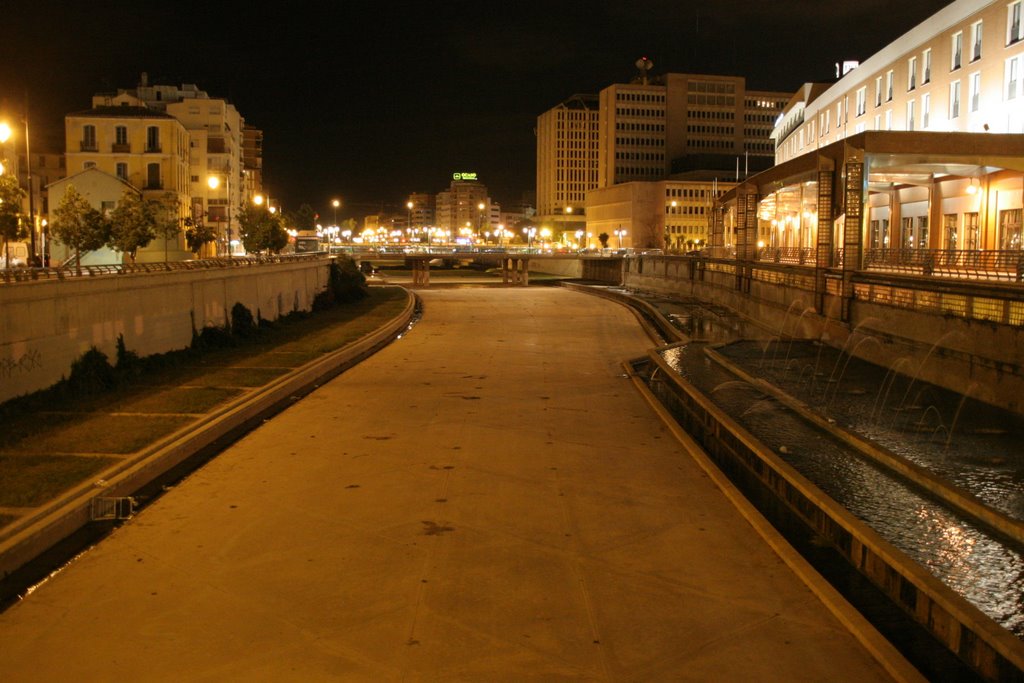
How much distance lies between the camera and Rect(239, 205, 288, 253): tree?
6494cm

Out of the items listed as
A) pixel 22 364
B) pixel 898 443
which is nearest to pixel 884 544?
pixel 898 443

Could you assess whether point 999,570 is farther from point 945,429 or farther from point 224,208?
point 224,208

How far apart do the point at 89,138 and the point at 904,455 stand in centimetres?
5929

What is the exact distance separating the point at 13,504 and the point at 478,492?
493 centimetres

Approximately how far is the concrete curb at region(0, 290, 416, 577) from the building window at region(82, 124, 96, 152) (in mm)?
46205

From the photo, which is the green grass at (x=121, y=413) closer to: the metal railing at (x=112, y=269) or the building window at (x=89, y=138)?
the metal railing at (x=112, y=269)

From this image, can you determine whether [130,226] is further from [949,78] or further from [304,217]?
[304,217]

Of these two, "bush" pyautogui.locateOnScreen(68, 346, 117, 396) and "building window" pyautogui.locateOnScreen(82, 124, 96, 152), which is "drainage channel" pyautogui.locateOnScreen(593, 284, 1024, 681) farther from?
"building window" pyautogui.locateOnScreen(82, 124, 96, 152)

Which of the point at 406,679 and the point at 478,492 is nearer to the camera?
the point at 406,679

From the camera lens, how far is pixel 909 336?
78.2 ft

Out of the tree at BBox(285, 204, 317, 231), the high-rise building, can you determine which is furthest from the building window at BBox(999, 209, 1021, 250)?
the high-rise building

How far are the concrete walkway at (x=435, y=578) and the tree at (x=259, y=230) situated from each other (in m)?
52.5

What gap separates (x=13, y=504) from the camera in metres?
9.54

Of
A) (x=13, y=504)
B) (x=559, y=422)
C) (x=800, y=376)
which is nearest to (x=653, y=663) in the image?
(x=13, y=504)
